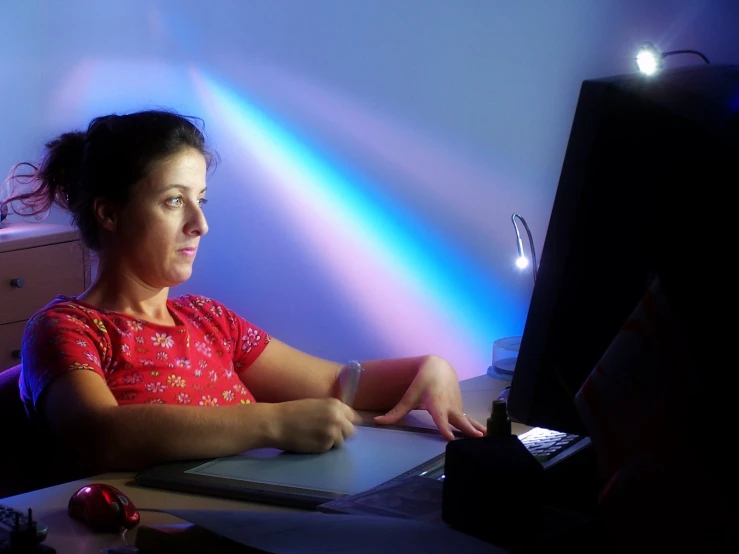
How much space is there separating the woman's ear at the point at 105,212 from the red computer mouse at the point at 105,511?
77 centimetres

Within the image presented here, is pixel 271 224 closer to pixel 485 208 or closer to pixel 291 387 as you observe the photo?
pixel 485 208

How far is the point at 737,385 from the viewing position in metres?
0.58

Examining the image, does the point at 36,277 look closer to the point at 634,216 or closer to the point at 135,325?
the point at 135,325

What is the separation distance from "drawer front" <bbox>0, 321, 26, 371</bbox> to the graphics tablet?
196 cm

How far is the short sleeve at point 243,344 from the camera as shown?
172 centimetres

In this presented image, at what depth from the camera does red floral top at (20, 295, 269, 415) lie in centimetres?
133

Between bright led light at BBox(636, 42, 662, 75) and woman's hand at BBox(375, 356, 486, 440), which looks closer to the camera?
woman's hand at BBox(375, 356, 486, 440)

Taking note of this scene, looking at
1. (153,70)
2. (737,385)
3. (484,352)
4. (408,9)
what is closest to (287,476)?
(737,385)

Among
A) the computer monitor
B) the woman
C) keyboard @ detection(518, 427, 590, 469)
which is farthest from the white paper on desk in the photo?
the woman

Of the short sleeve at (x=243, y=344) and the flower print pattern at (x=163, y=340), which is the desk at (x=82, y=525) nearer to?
the flower print pattern at (x=163, y=340)

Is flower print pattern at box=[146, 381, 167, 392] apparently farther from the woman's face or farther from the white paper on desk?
the white paper on desk

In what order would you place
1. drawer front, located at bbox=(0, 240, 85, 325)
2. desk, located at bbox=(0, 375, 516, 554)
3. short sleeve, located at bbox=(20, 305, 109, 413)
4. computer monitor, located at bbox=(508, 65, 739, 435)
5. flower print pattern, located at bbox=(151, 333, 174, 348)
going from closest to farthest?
computer monitor, located at bbox=(508, 65, 739, 435), desk, located at bbox=(0, 375, 516, 554), short sleeve, located at bbox=(20, 305, 109, 413), flower print pattern, located at bbox=(151, 333, 174, 348), drawer front, located at bbox=(0, 240, 85, 325)

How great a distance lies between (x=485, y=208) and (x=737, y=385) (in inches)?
63.5

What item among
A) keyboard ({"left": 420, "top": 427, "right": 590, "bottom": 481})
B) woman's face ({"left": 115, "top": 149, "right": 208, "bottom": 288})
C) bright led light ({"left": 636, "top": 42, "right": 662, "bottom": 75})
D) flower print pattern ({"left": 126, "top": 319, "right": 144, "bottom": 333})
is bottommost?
keyboard ({"left": 420, "top": 427, "right": 590, "bottom": 481})
